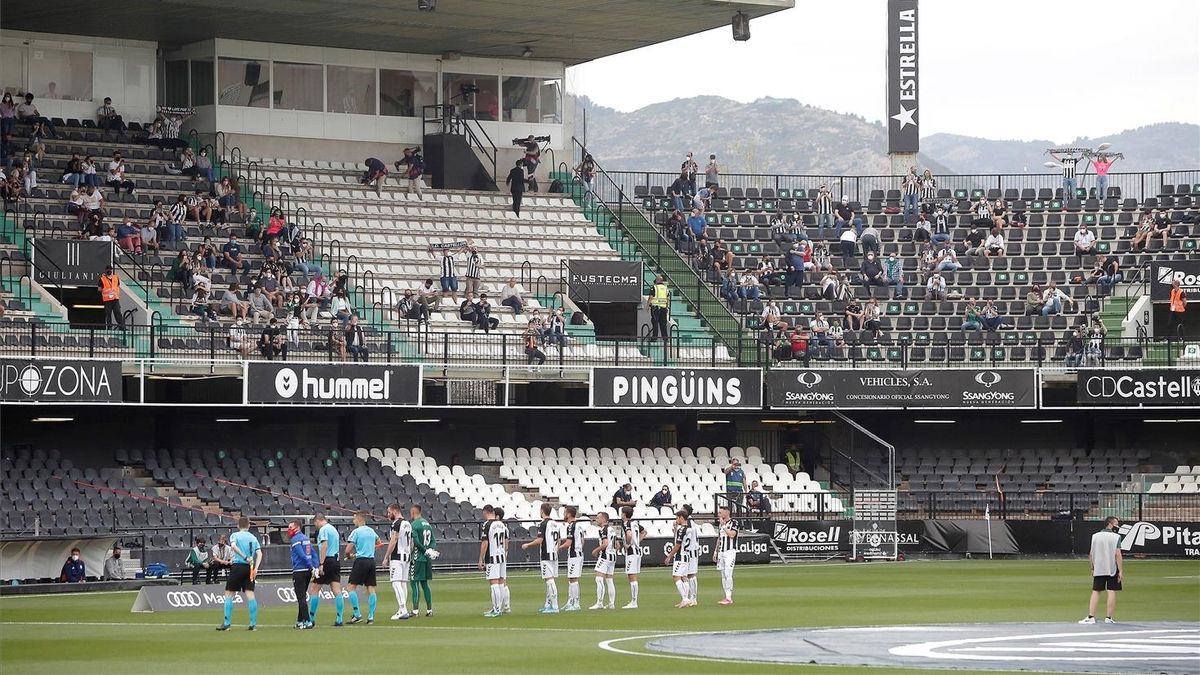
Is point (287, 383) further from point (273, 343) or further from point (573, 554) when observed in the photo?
point (573, 554)

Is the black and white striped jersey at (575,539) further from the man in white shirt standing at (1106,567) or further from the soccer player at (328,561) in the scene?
the man in white shirt standing at (1106,567)

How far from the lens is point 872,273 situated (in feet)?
166

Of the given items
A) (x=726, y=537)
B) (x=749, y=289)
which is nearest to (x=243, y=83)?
(x=749, y=289)

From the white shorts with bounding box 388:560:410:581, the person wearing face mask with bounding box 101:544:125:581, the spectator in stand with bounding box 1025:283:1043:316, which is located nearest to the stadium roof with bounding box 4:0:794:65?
the spectator in stand with bounding box 1025:283:1043:316

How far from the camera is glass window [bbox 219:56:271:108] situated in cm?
5000

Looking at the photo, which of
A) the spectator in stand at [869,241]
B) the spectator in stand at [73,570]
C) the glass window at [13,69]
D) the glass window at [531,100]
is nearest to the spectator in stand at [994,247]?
the spectator in stand at [869,241]

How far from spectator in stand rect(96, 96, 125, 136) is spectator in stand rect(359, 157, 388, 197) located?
20.9 feet

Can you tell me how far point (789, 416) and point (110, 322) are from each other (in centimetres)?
1743

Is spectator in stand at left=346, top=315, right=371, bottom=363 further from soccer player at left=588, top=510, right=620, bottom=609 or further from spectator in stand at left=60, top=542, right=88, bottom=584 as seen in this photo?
soccer player at left=588, top=510, right=620, bottom=609

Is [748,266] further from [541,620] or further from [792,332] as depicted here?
[541,620]

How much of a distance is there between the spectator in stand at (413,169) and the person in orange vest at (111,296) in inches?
463

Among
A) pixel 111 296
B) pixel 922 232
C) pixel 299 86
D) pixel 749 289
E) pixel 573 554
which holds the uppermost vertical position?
pixel 299 86

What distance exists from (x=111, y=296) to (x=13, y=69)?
35.6 ft

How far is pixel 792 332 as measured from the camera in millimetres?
47094
